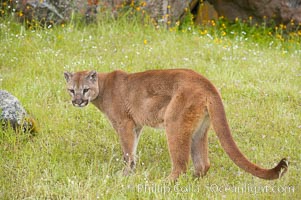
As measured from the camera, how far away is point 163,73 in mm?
7090

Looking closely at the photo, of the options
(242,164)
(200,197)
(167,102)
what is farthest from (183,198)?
(167,102)

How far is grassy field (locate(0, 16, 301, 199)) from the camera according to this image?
6.50m

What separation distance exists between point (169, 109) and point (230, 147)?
2.94 feet

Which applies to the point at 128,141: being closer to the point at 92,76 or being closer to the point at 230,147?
the point at 92,76

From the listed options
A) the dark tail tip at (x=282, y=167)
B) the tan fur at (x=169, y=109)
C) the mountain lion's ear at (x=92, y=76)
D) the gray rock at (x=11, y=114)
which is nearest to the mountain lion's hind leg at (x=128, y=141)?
the tan fur at (x=169, y=109)

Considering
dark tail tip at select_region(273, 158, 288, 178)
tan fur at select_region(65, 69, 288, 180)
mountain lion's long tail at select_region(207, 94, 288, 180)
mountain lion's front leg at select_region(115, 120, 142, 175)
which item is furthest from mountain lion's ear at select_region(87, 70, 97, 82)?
dark tail tip at select_region(273, 158, 288, 178)

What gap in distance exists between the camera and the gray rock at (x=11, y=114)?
7.70 meters

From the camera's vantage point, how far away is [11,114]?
771 cm

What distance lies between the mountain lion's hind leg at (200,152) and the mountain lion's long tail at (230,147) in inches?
21.5

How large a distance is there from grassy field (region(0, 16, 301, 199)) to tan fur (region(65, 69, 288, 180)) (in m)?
0.33

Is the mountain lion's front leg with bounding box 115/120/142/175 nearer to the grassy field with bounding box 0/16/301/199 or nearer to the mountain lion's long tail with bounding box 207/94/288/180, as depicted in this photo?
the grassy field with bounding box 0/16/301/199

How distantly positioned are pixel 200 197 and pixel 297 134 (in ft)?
8.37

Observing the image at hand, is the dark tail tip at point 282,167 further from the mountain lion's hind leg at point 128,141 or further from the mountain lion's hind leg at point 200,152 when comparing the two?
the mountain lion's hind leg at point 128,141

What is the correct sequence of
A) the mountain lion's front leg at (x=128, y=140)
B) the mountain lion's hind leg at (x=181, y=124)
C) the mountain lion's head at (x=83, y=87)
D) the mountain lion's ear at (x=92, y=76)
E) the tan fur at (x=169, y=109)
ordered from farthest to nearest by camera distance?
the mountain lion's ear at (x=92, y=76)
the mountain lion's head at (x=83, y=87)
the mountain lion's front leg at (x=128, y=140)
the mountain lion's hind leg at (x=181, y=124)
the tan fur at (x=169, y=109)
